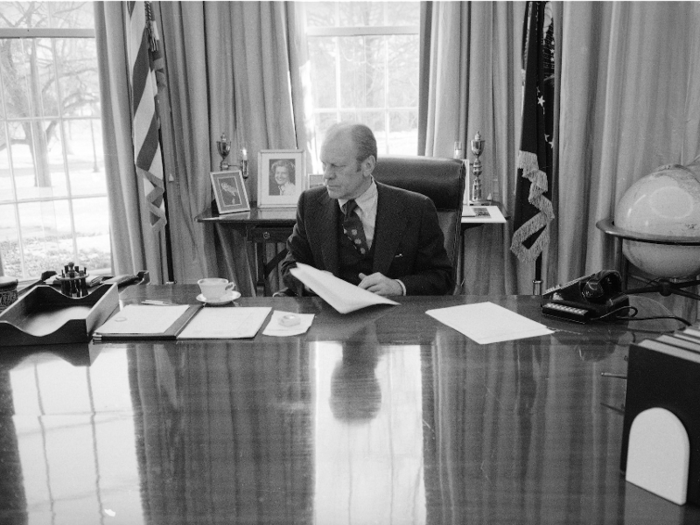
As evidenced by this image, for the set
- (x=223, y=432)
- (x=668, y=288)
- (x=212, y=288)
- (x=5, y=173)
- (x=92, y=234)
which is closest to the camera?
(x=223, y=432)

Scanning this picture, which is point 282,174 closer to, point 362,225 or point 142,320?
point 362,225

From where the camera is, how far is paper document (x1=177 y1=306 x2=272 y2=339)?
1.69 meters

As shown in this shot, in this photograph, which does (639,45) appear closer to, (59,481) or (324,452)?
(324,452)

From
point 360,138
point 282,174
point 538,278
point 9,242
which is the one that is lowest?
point 538,278

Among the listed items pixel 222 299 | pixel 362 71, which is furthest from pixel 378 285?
pixel 362 71

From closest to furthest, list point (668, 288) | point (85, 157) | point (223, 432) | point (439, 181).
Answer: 1. point (223, 432)
2. point (439, 181)
3. point (668, 288)
4. point (85, 157)

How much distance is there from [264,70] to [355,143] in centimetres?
150

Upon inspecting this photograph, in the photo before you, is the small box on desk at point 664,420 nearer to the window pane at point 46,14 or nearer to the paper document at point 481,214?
the paper document at point 481,214

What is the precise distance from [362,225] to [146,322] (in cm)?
94

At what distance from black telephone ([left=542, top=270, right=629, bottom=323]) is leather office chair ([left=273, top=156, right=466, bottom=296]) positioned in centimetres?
78

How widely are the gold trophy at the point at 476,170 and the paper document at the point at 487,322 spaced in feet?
5.69

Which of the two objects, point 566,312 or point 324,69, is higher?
point 324,69

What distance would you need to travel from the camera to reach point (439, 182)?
8.70 feet

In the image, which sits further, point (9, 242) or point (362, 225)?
point (9, 242)
